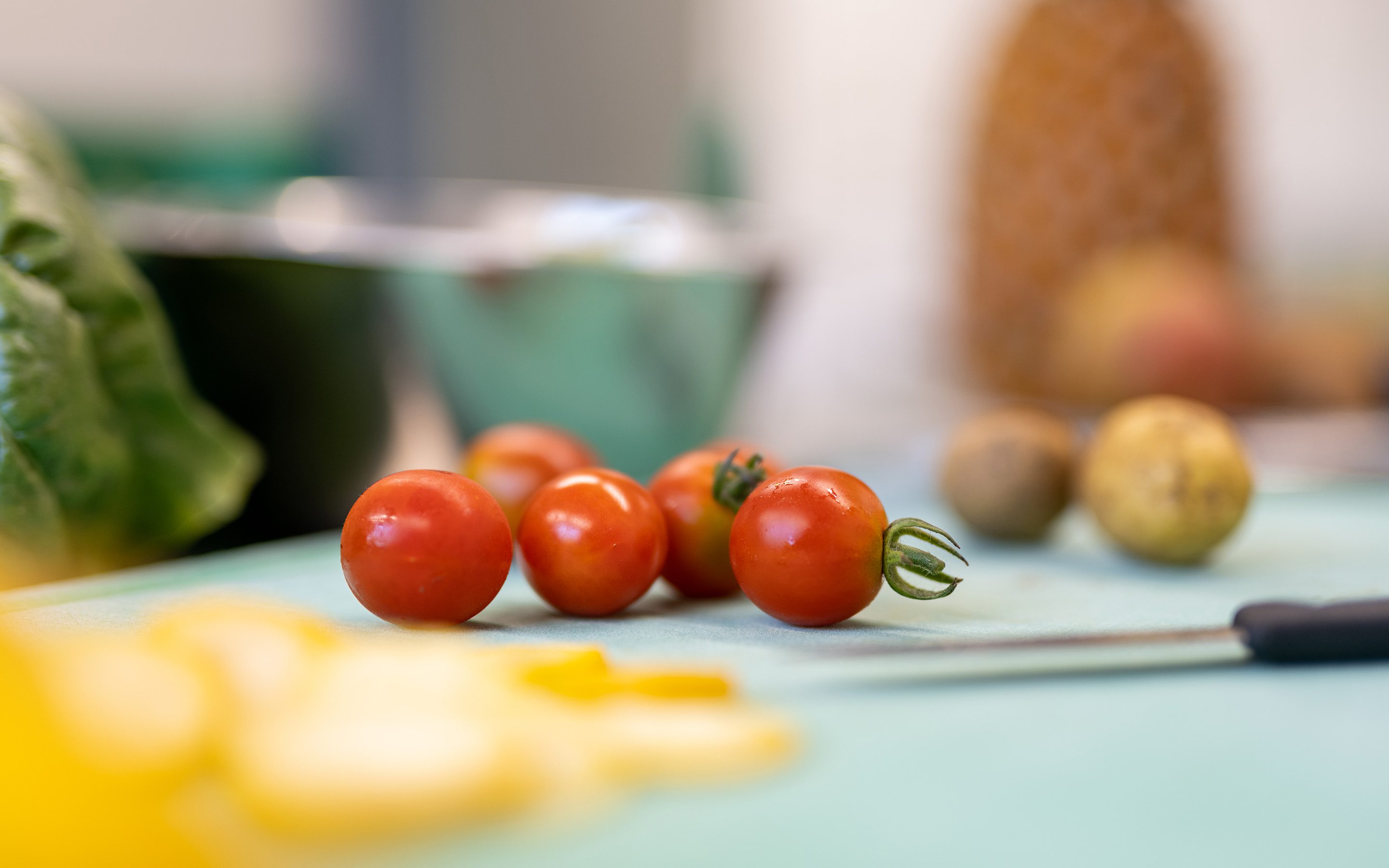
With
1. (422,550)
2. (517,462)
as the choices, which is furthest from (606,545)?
(517,462)

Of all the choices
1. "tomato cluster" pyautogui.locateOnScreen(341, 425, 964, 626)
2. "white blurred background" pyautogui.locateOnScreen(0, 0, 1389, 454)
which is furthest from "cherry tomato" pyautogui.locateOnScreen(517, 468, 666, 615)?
"white blurred background" pyautogui.locateOnScreen(0, 0, 1389, 454)

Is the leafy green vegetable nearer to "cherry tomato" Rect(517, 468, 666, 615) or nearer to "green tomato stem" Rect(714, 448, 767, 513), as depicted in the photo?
"cherry tomato" Rect(517, 468, 666, 615)

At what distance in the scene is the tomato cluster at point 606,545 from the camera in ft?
2.15

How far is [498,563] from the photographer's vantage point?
68 centimetres

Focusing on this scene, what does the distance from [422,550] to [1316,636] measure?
0.47 meters

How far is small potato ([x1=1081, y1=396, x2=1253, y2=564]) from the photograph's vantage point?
91 cm

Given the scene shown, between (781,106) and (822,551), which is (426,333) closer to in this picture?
(822,551)

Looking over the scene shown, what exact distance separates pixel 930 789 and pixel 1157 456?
58 centimetres

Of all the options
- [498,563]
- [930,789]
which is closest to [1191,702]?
[930,789]

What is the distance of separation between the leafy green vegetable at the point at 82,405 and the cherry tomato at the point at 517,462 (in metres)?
0.22

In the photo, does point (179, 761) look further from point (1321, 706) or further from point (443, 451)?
point (443, 451)

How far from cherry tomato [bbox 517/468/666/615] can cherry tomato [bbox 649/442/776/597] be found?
34mm

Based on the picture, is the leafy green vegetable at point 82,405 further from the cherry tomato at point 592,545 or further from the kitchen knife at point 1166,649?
the kitchen knife at point 1166,649

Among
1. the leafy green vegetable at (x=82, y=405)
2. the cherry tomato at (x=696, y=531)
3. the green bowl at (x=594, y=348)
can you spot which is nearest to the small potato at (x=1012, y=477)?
the cherry tomato at (x=696, y=531)
